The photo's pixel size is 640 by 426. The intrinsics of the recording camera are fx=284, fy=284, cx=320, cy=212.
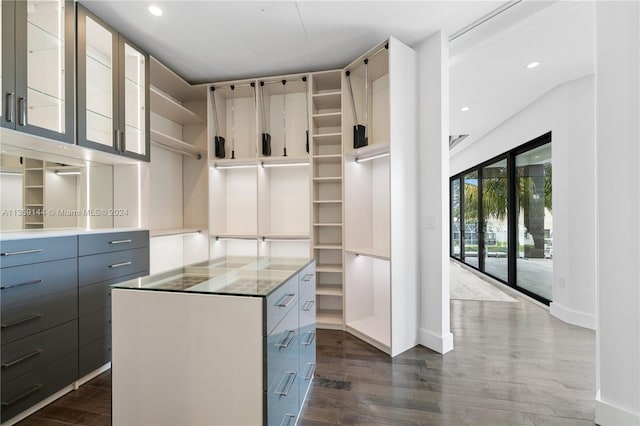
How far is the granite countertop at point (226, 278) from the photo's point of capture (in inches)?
52.8

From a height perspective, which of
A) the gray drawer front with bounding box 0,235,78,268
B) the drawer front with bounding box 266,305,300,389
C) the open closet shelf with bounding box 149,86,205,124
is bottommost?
the drawer front with bounding box 266,305,300,389

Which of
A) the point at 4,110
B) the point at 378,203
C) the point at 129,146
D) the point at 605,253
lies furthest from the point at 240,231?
the point at 605,253

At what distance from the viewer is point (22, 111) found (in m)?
1.83

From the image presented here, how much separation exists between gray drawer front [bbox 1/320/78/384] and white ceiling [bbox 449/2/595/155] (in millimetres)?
4216

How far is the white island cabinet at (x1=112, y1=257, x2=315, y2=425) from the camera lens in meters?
1.25

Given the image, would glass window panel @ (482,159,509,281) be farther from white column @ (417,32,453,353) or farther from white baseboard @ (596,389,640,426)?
white baseboard @ (596,389,640,426)

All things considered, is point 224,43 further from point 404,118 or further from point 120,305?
point 120,305

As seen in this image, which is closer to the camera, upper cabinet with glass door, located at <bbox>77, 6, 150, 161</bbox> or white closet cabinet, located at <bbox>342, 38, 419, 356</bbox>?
upper cabinet with glass door, located at <bbox>77, 6, 150, 161</bbox>


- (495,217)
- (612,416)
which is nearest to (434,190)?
(612,416)

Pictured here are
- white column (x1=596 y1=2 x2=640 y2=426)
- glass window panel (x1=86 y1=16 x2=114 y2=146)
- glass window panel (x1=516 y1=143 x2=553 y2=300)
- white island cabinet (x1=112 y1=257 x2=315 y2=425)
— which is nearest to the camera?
white island cabinet (x1=112 y1=257 x2=315 y2=425)

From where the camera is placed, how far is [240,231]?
3.85 metres

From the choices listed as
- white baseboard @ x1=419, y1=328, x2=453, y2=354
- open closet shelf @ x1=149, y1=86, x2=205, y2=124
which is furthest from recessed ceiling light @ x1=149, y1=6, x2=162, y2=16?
white baseboard @ x1=419, y1=328, x2=453, y2=354

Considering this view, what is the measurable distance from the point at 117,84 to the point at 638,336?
167 inches

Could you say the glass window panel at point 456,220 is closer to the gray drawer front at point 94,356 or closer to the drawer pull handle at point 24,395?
the gray drawer front at point 94,356
